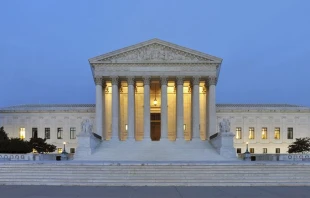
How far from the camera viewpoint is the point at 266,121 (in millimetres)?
76250

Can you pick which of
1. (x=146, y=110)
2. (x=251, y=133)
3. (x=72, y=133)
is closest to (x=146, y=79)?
(x=146, y=110)

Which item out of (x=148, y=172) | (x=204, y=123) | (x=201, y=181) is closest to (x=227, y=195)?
(x=201, y=181)

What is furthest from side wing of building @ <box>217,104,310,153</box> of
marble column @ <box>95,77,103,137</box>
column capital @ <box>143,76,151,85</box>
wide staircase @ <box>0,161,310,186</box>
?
wide staircase @ <box>0,161,310,186</box>

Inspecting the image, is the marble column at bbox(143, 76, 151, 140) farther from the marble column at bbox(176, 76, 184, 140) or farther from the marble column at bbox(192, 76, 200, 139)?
the marble column at bbox(192, 76, 200, 139)

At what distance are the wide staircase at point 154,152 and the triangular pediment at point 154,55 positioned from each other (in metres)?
13.2

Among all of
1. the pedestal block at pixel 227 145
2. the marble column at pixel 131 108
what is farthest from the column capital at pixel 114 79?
the pedestal block at pixel 227 145

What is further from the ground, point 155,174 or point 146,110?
point 146,110

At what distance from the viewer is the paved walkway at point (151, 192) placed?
21453 mm

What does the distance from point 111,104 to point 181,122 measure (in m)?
13.2

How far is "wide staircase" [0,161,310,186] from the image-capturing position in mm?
27375

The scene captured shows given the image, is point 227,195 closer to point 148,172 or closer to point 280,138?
point 148,172

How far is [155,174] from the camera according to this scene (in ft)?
92.6

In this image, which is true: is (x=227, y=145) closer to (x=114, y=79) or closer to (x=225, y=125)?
(x=225, y=125)

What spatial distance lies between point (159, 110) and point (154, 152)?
59.8ft
